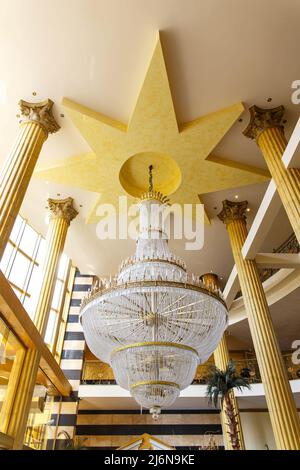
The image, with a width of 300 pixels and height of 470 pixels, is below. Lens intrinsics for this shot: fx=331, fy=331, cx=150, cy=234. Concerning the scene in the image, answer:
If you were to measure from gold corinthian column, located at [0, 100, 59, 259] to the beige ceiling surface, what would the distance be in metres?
0.35

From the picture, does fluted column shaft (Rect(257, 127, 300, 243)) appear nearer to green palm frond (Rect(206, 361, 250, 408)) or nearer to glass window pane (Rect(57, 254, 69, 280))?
green palm frond (Rect(206, 361, 250, 408))

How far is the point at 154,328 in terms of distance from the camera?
483 centimetres

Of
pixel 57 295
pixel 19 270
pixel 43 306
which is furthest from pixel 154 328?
pixel 57 295

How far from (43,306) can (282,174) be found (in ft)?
19.1

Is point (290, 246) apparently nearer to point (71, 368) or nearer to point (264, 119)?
point (264, 119)

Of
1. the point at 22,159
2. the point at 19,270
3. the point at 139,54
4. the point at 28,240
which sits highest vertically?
the point at 28,240

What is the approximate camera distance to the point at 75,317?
1356cm


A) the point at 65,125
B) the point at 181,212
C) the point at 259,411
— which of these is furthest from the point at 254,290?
the point at 259,411

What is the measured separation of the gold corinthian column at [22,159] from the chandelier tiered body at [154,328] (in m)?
1.89

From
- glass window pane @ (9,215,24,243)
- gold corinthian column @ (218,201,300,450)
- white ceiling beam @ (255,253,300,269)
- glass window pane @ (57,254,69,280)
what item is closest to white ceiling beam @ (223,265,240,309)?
gold corinthian column @ (218,201,300,450)

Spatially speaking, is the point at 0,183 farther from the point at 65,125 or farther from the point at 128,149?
the point at 128,149

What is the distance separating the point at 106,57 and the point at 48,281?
5.13 metres

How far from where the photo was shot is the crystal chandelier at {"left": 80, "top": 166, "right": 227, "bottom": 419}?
15.2 feet

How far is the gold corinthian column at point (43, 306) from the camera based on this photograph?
5730mm
